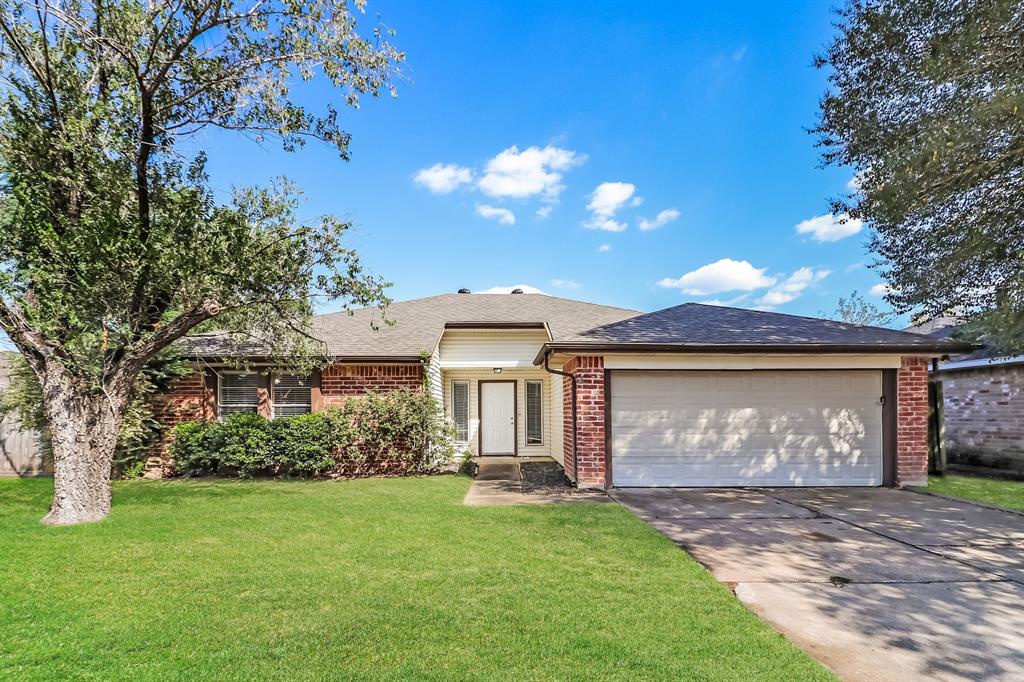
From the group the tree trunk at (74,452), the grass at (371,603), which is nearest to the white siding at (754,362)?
the grass at (371,603)

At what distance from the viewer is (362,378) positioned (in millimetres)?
11188

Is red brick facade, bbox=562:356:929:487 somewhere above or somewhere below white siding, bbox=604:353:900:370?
below

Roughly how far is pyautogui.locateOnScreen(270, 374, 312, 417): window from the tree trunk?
4517mm

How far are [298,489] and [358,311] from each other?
22.5 feet

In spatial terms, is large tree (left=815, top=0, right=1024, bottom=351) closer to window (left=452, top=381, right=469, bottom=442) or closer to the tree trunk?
window (left=452, top=381, right=469, bottom=442)

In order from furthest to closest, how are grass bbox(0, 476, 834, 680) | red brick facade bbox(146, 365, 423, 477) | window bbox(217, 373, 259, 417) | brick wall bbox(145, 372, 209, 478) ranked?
1. window bbox(217, 373, 259, 417)
2. red brick facade bbox(146, 365, 423, 477)
3. brick wall bbox(145, 372, 209, 478)
4. grass bbox(0, 476, 834, 680)

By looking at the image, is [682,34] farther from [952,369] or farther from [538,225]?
[952,369]

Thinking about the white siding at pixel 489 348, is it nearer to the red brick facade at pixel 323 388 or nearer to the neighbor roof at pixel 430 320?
the neighbor roof at pixel 430 320

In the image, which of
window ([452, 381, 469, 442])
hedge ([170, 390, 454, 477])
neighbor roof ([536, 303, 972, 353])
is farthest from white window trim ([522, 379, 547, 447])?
neighbor roof ([536, 303, 972, 353])

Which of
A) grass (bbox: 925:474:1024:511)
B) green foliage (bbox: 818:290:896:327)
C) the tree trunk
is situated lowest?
grass (bbox: 925:474:1024:511)

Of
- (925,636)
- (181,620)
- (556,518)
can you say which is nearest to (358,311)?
(556,518)

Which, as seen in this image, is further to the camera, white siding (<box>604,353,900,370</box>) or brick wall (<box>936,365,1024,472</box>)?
brick wall (<box>936,365,1024,472</box>)

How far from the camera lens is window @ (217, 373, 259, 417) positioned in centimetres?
1128

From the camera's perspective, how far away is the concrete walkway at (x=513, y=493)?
7.80 m
